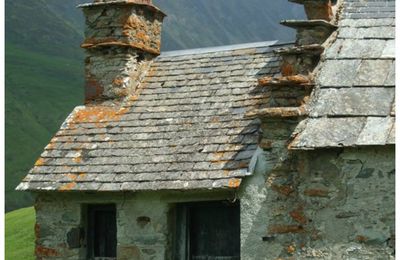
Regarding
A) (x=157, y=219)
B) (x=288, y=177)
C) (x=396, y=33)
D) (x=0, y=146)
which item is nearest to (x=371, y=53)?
(x=396, y=33)

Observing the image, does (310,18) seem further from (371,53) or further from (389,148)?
(389,148)

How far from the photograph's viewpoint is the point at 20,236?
25.8 meters

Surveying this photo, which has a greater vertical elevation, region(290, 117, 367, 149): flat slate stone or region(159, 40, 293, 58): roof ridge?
region(159, 40, 293, 58): roof ridge

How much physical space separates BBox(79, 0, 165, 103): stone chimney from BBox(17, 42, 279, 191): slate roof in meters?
0.25

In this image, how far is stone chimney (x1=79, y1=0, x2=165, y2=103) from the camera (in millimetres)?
13930

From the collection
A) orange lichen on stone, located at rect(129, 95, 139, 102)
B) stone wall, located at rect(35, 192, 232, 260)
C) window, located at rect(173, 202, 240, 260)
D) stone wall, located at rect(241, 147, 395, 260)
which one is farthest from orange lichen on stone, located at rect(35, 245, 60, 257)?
stone wall, located at rect(241, 147, 395, 260)

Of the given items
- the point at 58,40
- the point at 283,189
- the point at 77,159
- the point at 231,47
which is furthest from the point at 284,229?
the point at 58,40

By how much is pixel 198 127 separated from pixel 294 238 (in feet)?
8.29

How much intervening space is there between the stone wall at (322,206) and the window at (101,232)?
2466 millimetres

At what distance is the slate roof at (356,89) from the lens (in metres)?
10.6

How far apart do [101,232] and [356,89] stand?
4.54 m

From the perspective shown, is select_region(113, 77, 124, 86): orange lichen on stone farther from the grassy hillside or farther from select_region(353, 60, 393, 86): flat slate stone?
the grassy hillside

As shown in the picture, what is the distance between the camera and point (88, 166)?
12648 millimetres

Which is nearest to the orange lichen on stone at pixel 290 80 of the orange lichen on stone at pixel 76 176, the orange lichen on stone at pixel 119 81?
the orange lichen on stone at pixel 76 176
